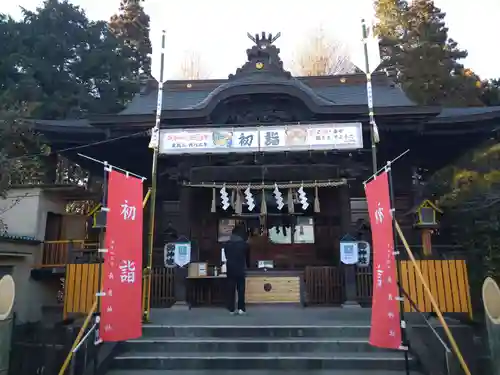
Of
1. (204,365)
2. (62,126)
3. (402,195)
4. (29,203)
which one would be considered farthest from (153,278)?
(402,195)

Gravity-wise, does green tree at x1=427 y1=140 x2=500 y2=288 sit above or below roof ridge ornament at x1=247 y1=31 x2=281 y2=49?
below

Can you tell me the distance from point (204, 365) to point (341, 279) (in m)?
4.76

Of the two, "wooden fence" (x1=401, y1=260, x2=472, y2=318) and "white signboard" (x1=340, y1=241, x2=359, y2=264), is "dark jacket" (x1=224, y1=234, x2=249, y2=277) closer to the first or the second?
"white signboard" (x1=340, y1=241, x2=359, y2=264)

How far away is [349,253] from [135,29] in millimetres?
23958

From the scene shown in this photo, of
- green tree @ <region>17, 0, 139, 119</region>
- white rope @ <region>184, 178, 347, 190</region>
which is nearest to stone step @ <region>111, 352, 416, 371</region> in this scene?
white rope @ <region>184, 178, 347, 190</region>

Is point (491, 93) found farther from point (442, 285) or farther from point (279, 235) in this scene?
point (442, 285)

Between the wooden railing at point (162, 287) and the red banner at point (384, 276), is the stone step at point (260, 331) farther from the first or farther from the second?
the wooden railing at point (162, 287)

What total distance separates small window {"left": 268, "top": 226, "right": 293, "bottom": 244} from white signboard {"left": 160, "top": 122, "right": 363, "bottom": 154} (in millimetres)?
2725

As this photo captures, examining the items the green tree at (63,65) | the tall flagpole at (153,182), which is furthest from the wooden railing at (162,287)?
the green tree at (63,65)

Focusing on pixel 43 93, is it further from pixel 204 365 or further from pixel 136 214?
pixel 204 365

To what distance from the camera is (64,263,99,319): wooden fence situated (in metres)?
7.13

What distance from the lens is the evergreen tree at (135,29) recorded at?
26.8 m

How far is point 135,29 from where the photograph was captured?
1090 inches

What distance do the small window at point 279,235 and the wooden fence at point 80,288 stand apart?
551 cm
